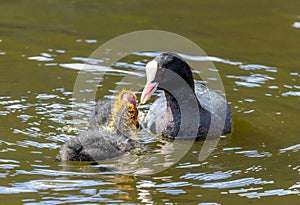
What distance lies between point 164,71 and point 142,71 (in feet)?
5.91

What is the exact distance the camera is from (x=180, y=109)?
8742mm

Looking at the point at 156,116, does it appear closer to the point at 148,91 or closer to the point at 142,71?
the point at 148,91

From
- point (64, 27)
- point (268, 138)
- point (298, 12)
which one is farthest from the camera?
point (298, 12)

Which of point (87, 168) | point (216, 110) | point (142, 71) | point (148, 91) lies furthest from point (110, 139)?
point (142, 71)

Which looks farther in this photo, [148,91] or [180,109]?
[180,109]

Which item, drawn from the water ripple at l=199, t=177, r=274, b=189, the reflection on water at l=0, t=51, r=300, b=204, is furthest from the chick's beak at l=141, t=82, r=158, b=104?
the water ripple at l=199, t=177, r=274, b=189

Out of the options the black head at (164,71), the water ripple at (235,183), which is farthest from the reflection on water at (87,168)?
the black head at (164,71)

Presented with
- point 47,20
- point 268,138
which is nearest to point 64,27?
point 47,20

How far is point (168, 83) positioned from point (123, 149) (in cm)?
125

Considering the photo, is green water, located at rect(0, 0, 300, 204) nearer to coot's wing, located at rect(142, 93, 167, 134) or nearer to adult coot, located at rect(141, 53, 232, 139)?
adult coot, located at rect(141, 53, 232, 139)

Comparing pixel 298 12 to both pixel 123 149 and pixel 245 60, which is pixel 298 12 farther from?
pixel 123 149

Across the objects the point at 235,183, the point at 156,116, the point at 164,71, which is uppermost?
the point at 164,71

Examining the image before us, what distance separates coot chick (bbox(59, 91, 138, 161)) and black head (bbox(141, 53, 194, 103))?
38 cm

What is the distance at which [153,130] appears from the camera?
28.5ft
